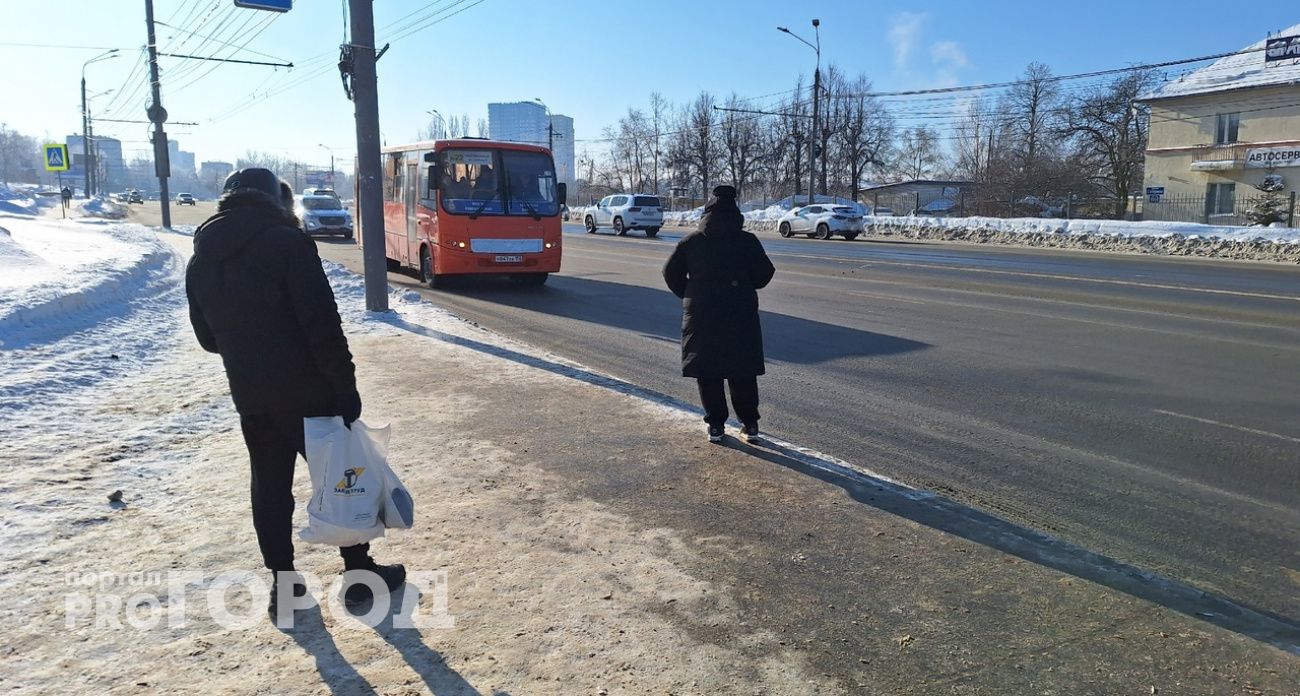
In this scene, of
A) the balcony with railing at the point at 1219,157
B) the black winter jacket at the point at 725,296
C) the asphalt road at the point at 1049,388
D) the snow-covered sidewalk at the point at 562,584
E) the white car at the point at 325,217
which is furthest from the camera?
the balcony with railing at the point at 1219,157

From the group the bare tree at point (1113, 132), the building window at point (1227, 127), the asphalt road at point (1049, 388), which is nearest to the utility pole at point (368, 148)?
the asphalt road at point (1049, 388)

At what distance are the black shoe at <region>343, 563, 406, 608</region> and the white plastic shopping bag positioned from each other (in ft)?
0.84

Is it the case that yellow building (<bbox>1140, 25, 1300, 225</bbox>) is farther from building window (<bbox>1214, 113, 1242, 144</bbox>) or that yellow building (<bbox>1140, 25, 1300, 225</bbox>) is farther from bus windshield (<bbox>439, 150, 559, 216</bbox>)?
bus windshield (<bbox>439, 150, 559, 216</bbox>)

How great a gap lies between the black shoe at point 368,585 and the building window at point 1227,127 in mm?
51193

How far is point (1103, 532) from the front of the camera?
14.7ft

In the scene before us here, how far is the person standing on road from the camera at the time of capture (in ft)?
10.4

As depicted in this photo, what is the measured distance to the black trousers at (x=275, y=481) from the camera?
3.34 metres

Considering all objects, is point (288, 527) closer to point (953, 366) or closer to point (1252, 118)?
point (953, 366)

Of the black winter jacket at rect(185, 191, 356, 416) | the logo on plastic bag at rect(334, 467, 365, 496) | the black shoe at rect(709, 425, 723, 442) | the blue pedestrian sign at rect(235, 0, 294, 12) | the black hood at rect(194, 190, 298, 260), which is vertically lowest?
the black shoe at rect(709, 425, 723, 442)

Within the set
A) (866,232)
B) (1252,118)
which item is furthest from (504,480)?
(1252,118)

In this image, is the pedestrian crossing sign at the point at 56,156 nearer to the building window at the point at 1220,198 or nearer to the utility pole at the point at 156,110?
the utility pole at the point at 156,110

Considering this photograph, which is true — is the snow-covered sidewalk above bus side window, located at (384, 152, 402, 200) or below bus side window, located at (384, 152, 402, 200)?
below

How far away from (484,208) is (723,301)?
34.0ft

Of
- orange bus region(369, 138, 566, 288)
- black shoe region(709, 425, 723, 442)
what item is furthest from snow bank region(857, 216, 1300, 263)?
black shoe region(709, 425, 723, 442)
